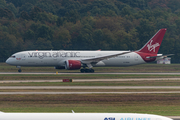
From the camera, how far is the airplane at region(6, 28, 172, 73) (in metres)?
58.2

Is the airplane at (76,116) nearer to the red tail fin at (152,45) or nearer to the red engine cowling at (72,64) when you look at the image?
the red engine cowling at (72,64)

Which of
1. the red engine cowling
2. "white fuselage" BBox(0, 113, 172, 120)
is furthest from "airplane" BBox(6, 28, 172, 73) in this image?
"white fuselage" BBox(0, 113, 172, 120)

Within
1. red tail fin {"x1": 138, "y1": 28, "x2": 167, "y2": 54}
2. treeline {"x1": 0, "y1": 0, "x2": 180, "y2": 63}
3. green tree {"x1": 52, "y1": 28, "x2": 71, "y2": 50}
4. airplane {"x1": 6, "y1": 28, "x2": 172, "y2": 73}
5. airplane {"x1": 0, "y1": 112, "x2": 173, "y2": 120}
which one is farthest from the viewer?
green tree {"x1": 52, "y1": 28, "x2": 71, "y2": 50}

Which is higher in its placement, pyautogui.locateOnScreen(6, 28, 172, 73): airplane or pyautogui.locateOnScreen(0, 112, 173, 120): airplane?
pyautogui.locateOnScreen(6, 28, 172, 73): airplane

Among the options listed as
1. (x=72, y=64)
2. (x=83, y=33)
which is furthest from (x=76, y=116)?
(x=83, y=33)

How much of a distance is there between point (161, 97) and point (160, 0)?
178152 mm

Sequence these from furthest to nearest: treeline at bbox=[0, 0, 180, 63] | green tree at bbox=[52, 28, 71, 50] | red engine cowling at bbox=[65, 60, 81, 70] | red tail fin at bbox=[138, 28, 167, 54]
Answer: green tree at bbox=[52, 28, 71, 50]
treeline at bbox=[0, 0, 180, 63]
red tail fin at bbox=[138, 28, 167, 54]
red engine cowling at bbox=[65, 60, 81, 70]

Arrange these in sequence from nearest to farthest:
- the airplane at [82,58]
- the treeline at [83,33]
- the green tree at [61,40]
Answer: the airplane at [82,58]
the treeline at [83,33]
the green tree at [61,40]

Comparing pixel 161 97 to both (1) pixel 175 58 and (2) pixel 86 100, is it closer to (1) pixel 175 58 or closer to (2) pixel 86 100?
(2) pixel 86 100

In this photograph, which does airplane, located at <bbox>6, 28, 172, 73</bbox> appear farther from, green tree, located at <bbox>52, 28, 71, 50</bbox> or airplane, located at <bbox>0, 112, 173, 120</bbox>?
airplane, located at <bbox>0, 112, 173, 120</bbox>

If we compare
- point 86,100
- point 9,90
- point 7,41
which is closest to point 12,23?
point 7,41

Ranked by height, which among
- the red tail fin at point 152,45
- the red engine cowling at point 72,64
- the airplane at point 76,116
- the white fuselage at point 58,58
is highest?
the red tail fin at point 152,45

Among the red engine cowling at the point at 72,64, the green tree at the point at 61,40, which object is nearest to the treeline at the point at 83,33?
the green tree at the point at 61,40

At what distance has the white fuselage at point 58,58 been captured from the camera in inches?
2291
